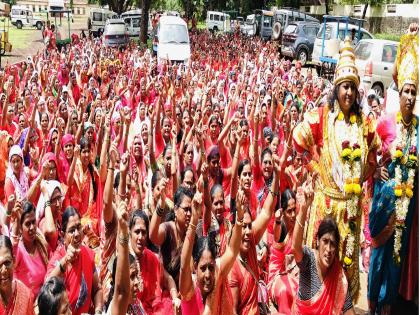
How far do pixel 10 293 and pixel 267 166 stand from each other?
2.55 meters

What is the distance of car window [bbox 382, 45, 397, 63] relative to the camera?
14359 mm

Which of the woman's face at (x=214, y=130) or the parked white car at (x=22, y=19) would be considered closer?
the woman's face at (x=214, y=130)

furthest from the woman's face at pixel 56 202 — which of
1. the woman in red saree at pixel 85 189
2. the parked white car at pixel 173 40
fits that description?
the parked white car at pixel 173 40

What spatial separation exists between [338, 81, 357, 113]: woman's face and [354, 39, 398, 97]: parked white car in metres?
10.4

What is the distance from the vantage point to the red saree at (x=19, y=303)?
279 centimetres

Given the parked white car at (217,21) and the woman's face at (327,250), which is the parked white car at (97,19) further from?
the woman's face at (327,250)

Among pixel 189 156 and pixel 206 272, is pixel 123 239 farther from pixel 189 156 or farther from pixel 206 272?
pixel 189 156

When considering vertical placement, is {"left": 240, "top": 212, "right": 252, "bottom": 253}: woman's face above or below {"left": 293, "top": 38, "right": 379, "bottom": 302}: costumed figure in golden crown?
below

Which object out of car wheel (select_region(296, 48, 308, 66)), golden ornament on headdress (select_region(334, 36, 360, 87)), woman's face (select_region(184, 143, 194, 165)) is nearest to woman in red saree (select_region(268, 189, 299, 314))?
golden ornament on headdress (select_region(334, 36, 360, 87))

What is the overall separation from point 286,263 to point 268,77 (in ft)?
22.0

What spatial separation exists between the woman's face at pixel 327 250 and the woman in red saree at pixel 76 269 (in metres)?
1.34

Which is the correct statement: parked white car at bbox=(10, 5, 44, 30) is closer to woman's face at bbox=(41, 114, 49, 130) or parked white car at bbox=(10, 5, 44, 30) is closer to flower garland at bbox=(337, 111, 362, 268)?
woman's face at bbox=(41, 114, 49, 130)

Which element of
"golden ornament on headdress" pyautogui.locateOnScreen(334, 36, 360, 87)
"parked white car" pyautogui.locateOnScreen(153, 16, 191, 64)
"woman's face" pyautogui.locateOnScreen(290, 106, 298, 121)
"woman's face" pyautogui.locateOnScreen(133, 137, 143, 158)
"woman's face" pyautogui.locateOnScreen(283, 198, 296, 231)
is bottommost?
"woman's face" pyautogui.locateOnScreen(283, 198, 296, 231)

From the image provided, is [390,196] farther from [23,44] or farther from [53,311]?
[23,44]
